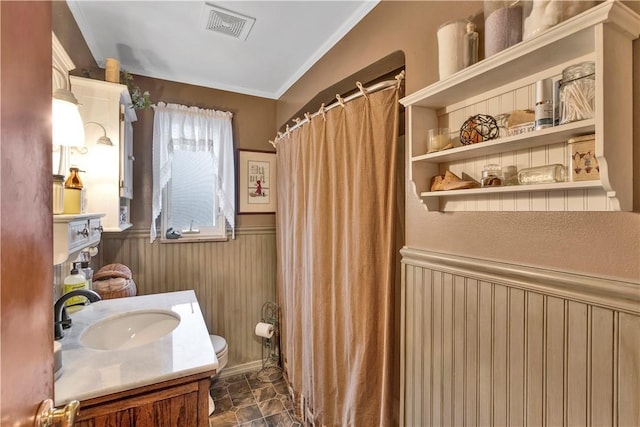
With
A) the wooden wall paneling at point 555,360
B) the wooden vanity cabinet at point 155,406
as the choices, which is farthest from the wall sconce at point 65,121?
the wooden wall paneling at point 555,360

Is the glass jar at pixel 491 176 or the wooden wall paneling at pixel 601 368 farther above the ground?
the glass jar at pixel 491 176

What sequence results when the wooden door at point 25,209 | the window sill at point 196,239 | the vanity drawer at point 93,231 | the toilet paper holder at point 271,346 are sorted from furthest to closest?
the toilet paper holder at point 271,346 → the window sill at point 196,239 → the vanity drawer at point 93,231 → the wooden door at point 25,209

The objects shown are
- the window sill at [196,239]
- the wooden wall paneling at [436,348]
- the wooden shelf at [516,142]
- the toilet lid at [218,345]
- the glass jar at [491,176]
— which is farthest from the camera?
the window sill at [196,239]

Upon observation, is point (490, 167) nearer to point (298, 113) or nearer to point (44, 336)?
point (44, 336)

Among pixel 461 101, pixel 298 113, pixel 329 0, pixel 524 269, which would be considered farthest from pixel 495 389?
pixel 298 113

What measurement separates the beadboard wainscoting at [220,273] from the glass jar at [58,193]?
146 centimetres

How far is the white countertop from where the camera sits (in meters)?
0.97

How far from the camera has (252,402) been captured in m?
2.35

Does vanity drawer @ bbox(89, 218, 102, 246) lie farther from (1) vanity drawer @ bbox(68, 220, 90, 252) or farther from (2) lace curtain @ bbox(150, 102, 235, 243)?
(2) lace curtain @ bbox(150, 102, 235, 243)

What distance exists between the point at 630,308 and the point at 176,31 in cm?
239

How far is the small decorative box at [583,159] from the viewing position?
0.72 metres

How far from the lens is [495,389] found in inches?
38.8

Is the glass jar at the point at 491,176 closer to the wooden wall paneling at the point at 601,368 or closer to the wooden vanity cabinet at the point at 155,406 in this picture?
the wooden wall paneling at the point at 601,368

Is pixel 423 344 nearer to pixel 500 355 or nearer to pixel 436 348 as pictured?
pixel 436 348
